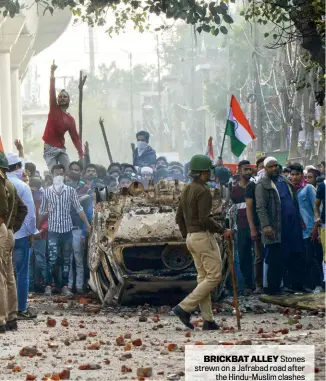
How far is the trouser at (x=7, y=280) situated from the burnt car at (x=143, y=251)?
1.74m

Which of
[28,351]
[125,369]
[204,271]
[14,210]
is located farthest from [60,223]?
[125,369]

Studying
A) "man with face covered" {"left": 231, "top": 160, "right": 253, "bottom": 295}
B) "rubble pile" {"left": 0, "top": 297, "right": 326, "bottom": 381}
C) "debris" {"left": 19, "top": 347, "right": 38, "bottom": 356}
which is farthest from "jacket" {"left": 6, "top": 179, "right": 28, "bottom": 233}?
"man with face covered" {"left": 231, "top": 160, "right": 253, "bottom": 295}

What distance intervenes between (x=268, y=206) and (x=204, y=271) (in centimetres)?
327

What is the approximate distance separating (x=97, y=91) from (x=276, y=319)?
132485mm

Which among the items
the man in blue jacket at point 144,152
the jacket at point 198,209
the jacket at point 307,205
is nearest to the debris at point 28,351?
the jacket at point 198,209

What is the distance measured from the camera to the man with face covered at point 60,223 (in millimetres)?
16766

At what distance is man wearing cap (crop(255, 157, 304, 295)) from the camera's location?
15375 mm

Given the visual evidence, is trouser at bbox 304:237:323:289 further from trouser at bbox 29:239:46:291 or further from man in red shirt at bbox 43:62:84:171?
man in red shirt at bbox 43:62:84:171

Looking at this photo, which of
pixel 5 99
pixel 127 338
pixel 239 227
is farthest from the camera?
pixel 5 99

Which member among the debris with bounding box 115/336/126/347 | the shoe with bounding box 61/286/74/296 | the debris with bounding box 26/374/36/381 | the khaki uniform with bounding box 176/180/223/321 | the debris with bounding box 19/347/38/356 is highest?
the khaki uniform with bounding box 176/180/223/321

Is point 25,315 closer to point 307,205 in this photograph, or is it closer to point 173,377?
point 307,205

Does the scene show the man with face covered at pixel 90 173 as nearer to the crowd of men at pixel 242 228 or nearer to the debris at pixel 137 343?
the crowd of men at pixel 242 228

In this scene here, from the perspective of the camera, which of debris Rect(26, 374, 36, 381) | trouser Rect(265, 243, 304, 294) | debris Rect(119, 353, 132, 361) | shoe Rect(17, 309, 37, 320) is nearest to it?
debris Rect(26, 374, 36, 381)

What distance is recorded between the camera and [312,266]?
16.4 meters
